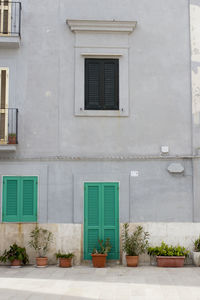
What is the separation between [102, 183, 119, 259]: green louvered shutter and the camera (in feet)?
39.0

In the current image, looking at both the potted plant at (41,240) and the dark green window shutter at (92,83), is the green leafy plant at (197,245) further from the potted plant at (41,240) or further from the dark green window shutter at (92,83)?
the dark green window shutter at (92,83)

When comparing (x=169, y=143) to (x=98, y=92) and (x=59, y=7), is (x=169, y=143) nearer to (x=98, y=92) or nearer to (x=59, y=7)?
(x=98, y=92)

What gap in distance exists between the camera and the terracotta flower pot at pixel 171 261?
11430 mm

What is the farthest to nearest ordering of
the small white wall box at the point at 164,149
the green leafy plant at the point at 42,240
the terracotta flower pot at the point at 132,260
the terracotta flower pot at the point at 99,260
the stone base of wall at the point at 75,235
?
the small white wall box at the point at 164,149
the stone base of wall at the point at 75,235
the green leafy plant at the point at 42,240
the terracotta flower pot at the point at 132,260
the terracotta flower pot at the point at 99,260

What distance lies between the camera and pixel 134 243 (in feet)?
38.0

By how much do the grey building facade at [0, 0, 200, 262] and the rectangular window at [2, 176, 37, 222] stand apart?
112mm

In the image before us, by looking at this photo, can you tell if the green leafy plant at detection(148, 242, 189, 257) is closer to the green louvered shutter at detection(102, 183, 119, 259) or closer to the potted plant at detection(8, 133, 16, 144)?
the green louvered shutter at detection(102, 183, 119, 259)

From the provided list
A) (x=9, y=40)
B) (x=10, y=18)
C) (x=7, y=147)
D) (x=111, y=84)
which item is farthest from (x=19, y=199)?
(x=10, y=18)

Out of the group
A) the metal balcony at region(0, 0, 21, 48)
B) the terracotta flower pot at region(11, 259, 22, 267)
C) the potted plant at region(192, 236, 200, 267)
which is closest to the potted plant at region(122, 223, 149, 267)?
the potted plant at region(192, 236, 200, 267)

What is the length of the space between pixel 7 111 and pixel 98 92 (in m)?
2.65

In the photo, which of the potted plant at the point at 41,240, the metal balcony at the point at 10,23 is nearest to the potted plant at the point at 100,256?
the potted plant at the point at 41,240

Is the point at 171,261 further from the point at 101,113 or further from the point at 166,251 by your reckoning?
the point at 101,113

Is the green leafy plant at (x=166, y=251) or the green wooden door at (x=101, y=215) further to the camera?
the green wooden door at (x=101, y=215)

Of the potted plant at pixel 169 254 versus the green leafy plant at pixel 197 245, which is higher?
the green leafy plant at pixel 197 245
